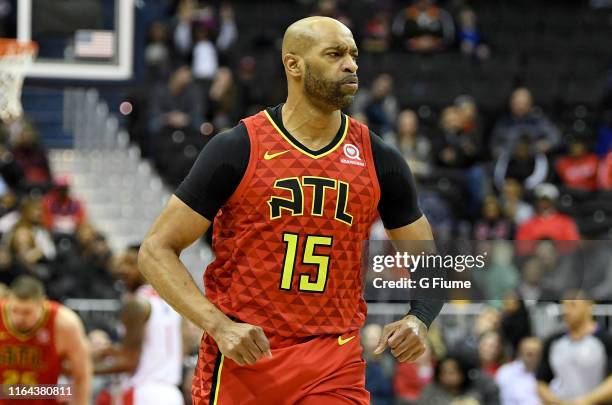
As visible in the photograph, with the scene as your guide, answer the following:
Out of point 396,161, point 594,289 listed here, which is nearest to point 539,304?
point 594,289

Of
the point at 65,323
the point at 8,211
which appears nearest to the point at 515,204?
the point at 8,211

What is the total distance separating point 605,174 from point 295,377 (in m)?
12.5

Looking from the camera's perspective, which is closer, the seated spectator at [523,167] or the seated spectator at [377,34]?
the seated spectator at [523,167]

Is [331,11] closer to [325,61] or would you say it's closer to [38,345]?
[38,345]

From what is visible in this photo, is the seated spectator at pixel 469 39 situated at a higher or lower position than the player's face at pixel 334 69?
higher

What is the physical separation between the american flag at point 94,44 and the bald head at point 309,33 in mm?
5442

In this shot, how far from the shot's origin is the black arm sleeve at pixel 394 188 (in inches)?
226

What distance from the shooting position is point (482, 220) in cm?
1636

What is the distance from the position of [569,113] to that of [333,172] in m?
14.5

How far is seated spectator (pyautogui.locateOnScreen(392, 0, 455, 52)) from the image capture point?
21.0 meters

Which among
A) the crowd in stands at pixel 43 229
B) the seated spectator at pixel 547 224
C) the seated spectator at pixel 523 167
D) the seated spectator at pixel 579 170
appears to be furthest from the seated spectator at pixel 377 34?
the seated spectator at pixel 547 224

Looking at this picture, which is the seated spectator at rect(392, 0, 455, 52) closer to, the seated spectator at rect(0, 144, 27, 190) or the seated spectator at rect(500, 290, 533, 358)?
the seated spectator at rect(0, 144, 27, 190)

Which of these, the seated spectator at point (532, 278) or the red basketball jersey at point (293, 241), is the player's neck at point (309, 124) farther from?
the seated spectator at point (532, 278)

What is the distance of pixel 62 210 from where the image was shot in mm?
16641
